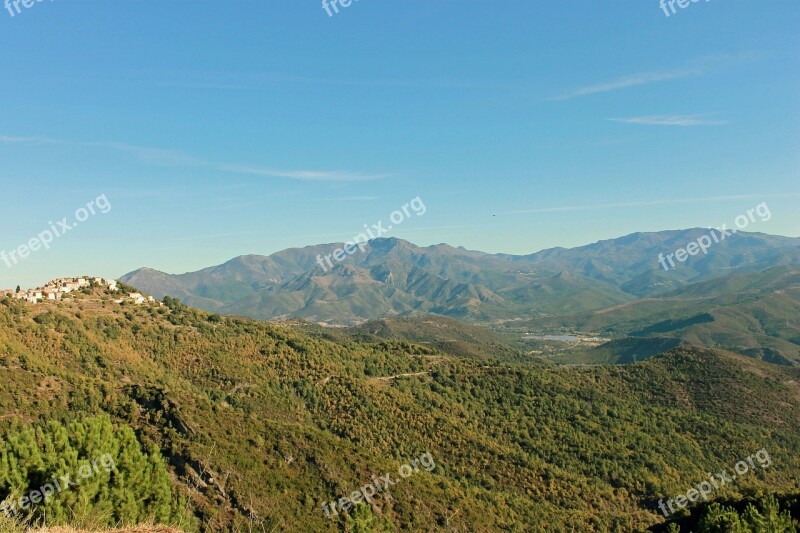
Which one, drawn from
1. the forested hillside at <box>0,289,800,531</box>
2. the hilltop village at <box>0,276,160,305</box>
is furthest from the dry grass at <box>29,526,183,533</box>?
the hilltop village at <box>0,276,160,305</box>

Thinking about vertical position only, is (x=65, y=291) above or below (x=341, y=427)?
above

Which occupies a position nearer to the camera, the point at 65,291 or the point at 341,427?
the point at 341,427

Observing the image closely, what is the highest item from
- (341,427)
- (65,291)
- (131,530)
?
(65,291)

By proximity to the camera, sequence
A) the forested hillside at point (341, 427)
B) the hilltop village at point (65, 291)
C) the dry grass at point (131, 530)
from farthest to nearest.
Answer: the hilltop village at point (65, 291) < the forested hillside at point (341, 427) < the dry grass at point (131, 530)

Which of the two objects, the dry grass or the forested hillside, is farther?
the forested hillside

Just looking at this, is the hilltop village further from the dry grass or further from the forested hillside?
the dry grass

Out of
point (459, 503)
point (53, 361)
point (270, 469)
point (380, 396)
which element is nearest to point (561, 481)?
point (459, 503)

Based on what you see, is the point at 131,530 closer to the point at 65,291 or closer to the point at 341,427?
the point at 341,427

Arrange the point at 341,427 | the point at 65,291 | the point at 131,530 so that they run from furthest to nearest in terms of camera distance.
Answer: the point at 65,291, the point at 341,427, the point at 131,530

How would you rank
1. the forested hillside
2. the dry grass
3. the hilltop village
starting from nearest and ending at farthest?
the dry grass < the forested hillside < the hilltop village

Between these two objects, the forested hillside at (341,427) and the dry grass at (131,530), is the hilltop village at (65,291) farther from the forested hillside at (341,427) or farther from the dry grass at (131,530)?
the dry grass at (131,530)

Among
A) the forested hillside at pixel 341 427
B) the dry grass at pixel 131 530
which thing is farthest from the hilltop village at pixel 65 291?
the dry grass at pixel 131 530

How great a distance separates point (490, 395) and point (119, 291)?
252 ft

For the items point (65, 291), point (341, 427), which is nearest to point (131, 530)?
point (341, 427)
